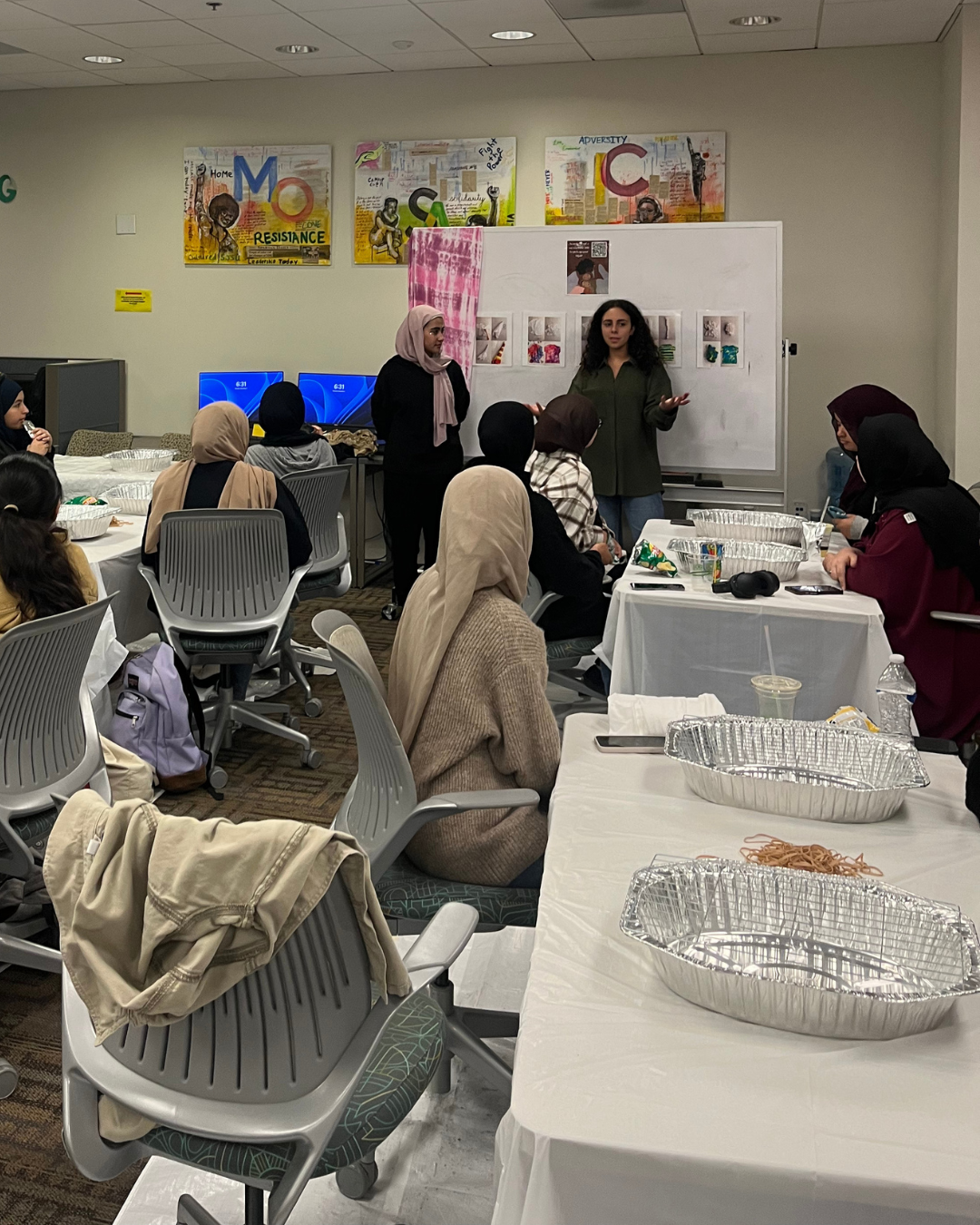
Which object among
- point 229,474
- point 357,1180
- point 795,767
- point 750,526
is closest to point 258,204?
point 229,474

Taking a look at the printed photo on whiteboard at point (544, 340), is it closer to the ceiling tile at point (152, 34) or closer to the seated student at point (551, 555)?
the seated student at point (551, 555)

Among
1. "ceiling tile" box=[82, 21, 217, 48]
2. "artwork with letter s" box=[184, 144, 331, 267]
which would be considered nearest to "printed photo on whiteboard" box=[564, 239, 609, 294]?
"artwork with letter s" box=[184, 144, 331, 267]

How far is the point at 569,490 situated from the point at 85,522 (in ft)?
5.47

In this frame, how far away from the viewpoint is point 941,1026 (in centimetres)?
117

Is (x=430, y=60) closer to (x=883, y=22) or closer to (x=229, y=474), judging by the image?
(x=883, y=22)

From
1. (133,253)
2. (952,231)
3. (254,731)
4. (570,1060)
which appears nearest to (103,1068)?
(570,1060)

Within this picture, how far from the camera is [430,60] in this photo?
636 cm

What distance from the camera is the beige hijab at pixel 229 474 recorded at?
382 centimetres

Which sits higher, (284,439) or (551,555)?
(284,439)

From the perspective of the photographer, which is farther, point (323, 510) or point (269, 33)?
point (269, 33)

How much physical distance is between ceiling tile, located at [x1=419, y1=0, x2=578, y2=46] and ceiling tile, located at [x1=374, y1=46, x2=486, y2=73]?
0.32 m

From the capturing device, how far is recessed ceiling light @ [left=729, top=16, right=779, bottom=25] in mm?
5441

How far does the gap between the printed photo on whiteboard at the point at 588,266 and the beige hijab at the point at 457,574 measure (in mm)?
3625

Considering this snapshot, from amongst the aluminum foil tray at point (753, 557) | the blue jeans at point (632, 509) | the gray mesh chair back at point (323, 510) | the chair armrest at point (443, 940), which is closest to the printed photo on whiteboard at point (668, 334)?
the blue jeans at point (632, 509)
